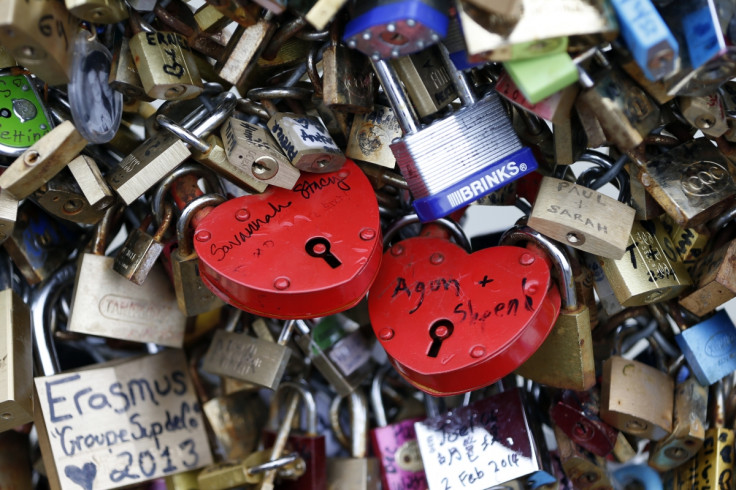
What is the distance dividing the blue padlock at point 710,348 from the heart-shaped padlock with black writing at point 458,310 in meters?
0.28

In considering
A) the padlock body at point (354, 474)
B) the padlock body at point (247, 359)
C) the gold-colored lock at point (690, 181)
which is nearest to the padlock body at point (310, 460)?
the padlock body at point (354, 474)

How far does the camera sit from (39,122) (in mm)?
1307

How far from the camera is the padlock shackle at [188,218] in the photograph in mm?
1308

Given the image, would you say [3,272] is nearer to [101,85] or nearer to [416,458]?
[101,85]

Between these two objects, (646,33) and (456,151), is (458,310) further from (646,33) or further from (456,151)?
(646,33)

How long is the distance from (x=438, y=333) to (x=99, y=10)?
0.63m

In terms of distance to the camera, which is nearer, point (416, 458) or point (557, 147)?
point (557, 147)

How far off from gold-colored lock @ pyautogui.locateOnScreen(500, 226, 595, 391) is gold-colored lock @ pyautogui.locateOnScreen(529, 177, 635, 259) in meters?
0.05

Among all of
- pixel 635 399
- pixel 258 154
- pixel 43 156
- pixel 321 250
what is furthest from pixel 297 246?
pixel 635 399

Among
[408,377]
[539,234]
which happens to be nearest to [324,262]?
[408,377]

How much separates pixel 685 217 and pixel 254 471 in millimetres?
780

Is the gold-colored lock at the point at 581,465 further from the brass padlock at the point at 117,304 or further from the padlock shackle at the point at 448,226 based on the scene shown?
the brass padlock at the point at 117,304

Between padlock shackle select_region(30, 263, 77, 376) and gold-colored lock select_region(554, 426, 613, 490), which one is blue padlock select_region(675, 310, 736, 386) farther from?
padlock shackle select_region(30, 263, 77, 376)

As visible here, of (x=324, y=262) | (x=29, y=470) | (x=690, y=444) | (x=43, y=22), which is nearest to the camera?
(x=43, y=22)
